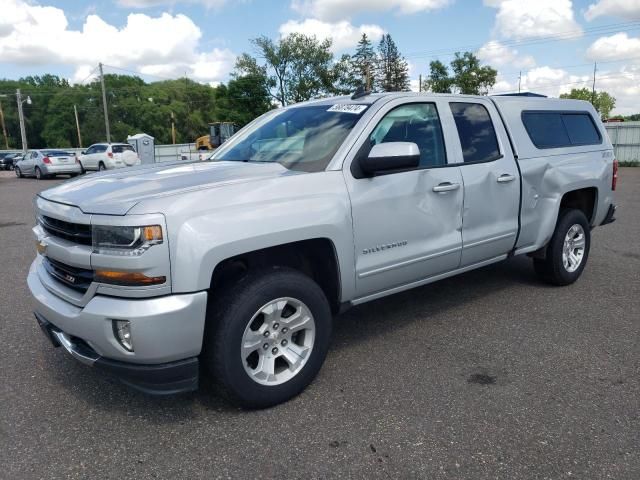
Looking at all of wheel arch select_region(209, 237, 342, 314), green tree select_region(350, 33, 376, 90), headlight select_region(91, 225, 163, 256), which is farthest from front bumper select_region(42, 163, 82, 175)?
green tree select_region(350, 33, 376, 90)

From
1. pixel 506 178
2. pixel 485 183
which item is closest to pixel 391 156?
pixel 485 183

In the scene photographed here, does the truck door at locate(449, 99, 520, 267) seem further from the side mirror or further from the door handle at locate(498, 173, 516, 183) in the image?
the side mirror

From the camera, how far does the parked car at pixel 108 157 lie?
2539 centimetres

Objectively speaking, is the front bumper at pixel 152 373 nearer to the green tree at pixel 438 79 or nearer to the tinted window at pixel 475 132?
the tinted window at pixel 475 132

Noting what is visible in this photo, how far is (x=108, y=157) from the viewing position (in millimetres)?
25500

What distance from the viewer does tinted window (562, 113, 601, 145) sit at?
5188 millimetres

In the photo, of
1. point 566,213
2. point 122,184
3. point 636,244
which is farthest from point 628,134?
point 122,184

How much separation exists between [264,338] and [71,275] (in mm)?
1105

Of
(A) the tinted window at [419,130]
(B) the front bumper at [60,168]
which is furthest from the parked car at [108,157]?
(A) the tinted window at [419,130]

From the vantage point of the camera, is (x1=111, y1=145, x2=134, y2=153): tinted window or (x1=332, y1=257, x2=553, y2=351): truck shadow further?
(x1=111, y1=145, x2=134, y2=153): tinted window

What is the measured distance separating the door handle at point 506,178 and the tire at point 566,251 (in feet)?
3.27

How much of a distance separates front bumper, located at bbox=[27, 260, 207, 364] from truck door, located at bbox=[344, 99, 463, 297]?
115 cm

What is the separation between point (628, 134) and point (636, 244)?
20.7 m

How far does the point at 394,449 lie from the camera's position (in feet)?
8.54
